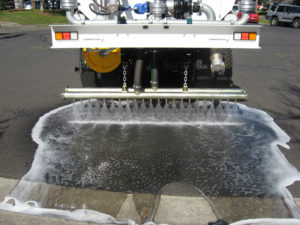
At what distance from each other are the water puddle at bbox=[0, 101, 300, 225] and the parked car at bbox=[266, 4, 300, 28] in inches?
979

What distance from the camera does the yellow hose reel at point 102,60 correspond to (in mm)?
5309

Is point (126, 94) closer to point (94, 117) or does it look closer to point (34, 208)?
point (94, 117)

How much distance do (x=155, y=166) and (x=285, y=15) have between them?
27.8m

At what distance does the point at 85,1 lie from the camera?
18.0 feet

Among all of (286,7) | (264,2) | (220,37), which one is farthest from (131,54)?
(264,2)

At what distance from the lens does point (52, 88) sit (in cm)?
725

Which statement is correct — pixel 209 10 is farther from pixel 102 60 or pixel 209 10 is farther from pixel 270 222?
pixel 270 222

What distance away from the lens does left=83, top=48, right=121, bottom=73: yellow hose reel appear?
5309mm

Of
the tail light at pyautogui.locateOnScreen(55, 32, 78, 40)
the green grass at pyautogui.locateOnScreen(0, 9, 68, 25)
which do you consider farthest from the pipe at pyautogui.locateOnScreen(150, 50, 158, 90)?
the green grass at pyautogui.locateOnScreen(0, 9, 68, 25)

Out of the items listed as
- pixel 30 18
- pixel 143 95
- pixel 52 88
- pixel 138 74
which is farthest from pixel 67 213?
pixel 30 18

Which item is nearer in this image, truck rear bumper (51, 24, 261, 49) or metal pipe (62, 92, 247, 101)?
truck rear bumper (51, 24, 261, 49)

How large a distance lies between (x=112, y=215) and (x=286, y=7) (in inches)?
1171

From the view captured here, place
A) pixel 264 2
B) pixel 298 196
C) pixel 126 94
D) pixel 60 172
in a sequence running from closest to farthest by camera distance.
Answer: pixel 298 196 < pixel 60 172 < pixel 126 94 < pixel 264 2

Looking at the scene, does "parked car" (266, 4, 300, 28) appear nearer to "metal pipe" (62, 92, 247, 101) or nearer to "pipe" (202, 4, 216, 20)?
"pipe" (202, 4, 216, 20)
